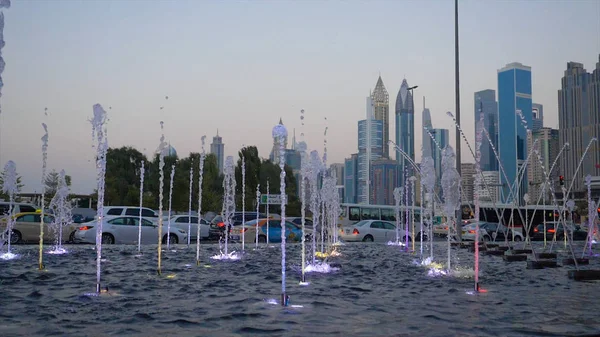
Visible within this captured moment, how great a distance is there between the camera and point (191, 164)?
2499 inches

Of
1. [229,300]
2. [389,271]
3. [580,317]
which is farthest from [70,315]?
[389,271]

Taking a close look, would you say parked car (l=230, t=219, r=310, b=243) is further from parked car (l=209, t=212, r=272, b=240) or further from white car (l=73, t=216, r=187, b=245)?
white car (l=73, t=216, r=187, b=245)

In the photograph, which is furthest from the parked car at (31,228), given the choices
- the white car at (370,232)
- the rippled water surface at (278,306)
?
the white car at (370,232)

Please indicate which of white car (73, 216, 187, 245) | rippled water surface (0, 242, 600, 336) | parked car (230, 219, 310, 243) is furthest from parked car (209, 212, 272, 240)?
rippled water surface (0, 242, 600, 336)

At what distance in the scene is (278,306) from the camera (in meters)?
8.41

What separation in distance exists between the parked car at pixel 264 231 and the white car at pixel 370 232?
12.8ft

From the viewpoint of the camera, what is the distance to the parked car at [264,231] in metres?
26.5

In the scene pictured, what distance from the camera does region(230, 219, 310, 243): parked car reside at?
26.5 m

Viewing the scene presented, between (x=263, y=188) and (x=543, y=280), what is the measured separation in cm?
5276

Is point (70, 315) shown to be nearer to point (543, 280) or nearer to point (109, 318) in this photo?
point (109, 318)

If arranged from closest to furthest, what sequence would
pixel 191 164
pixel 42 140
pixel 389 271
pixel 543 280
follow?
pixel 543 280
pixel 389 271
pixel 42 140
pixel 191 164

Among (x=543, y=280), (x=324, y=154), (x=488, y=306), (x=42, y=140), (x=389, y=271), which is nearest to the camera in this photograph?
(x=488, y=306)

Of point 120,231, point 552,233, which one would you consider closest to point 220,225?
point 120,231

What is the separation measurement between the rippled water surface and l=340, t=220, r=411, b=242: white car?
17.7 m
